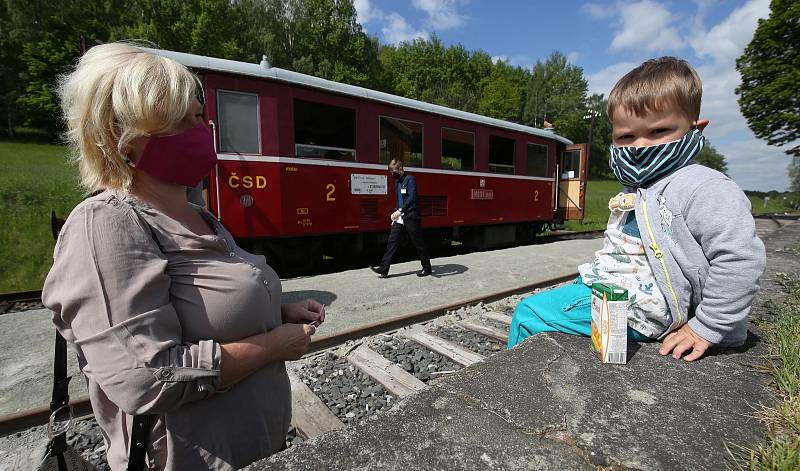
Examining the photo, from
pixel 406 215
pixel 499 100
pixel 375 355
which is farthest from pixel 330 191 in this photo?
pixel 499 100

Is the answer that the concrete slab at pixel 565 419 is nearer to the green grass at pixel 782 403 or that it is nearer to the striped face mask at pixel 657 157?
the green grass at pixel 782 403

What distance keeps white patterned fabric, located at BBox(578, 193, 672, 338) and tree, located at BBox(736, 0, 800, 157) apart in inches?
1113

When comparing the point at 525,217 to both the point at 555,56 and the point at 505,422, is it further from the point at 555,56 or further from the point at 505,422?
the point at 555,56

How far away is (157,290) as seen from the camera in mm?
917

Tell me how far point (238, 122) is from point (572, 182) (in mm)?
10431

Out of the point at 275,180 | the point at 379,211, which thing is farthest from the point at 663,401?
the point at 379,211

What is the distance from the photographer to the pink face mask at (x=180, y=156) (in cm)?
106

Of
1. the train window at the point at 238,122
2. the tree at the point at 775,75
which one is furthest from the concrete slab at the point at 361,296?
the tree at the point at 775,75

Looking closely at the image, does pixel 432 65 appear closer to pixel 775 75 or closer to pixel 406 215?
pixel 775 75

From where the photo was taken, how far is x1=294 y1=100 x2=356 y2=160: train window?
6.08m

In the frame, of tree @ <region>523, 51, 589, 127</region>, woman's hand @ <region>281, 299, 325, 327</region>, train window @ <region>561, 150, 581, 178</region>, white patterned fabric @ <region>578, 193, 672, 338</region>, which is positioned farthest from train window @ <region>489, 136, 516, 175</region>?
tree @ <region>523, 51, 589, 127</region>

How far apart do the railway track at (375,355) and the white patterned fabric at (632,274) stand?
1601mm

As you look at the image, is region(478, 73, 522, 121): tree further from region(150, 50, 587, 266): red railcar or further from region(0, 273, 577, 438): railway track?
region(0, 273, 577, 438): railway track

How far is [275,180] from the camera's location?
5793 millimetres
